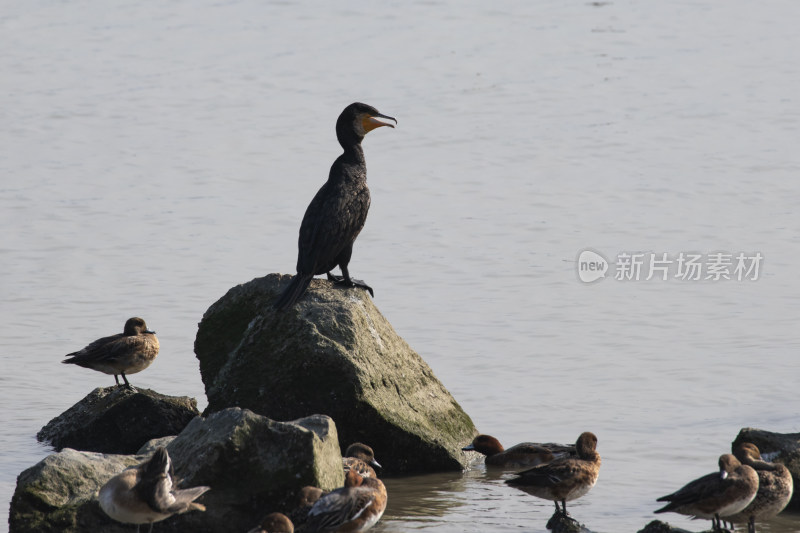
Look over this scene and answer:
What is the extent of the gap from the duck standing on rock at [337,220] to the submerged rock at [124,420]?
157 centimetres

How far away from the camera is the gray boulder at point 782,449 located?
9.20 m

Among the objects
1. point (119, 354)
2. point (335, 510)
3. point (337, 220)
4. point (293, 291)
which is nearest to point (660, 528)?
point (335, 510)

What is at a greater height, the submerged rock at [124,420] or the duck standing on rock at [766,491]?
the submerged rock at [124,420]

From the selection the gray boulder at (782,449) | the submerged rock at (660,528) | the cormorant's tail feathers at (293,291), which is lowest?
the submerged rock at (660,528)

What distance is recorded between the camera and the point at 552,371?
13.6 metres

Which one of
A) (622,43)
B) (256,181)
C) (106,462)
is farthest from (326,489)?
(622,43)

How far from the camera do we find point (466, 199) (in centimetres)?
1994

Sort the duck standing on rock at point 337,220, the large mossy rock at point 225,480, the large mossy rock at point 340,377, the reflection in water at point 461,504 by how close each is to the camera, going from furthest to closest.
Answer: the duck standing on rock at point 337,220, the large mossy rock at point 340,377, the reflection in water at point 461,504, the large mossy rock at point 225,480

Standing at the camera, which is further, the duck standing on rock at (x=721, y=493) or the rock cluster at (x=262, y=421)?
the rock cluster at (x=262, y=421)

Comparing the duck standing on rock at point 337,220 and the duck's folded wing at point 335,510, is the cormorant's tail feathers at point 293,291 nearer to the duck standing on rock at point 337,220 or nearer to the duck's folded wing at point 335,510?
the duck standing on rock at point 337,220

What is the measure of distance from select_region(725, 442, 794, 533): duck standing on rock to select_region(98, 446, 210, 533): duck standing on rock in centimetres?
379

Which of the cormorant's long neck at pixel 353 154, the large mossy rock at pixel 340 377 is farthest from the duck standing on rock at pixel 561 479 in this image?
the cormorant's long neck at pixel 353 154

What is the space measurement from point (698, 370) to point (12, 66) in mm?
21187

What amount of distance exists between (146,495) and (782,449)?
188 inches
